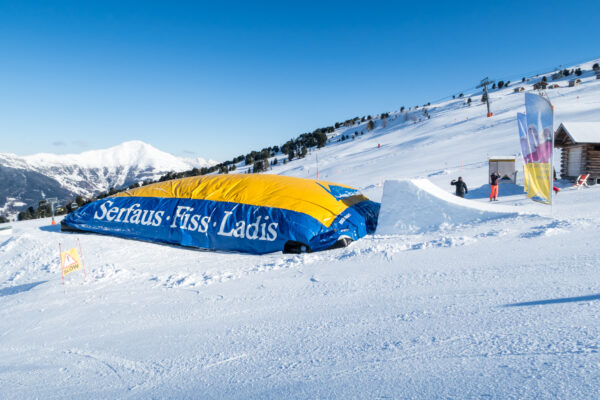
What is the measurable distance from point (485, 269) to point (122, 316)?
5.02m

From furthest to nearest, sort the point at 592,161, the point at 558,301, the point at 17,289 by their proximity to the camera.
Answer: the point at 592,161 → the point at 17,289 → the point at 558,301

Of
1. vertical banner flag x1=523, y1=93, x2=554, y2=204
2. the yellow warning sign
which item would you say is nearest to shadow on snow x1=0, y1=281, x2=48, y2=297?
the yellow warning sign

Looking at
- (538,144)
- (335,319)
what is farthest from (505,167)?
(335,319)

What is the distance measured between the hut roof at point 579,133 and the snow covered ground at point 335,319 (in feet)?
41.6

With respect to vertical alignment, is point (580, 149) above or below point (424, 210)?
above

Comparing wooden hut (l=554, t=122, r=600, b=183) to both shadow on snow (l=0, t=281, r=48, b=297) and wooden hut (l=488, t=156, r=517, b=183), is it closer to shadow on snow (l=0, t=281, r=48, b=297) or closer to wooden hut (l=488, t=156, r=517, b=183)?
wooden hut (l=488, t=156, r=517, b=183)

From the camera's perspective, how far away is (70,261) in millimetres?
6293

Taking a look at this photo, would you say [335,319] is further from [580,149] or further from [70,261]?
[580,149]

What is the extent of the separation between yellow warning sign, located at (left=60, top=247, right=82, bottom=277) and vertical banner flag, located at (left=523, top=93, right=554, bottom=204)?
10407 millimetres

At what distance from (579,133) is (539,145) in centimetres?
1189

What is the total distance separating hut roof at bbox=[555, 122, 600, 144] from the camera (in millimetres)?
15773

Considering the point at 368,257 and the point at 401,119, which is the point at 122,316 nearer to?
the point at 368,257

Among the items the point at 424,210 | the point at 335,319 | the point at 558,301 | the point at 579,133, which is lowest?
the point at 335,319

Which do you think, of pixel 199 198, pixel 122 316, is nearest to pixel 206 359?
pixel 122 316
